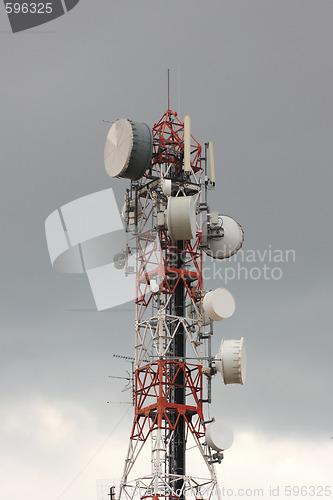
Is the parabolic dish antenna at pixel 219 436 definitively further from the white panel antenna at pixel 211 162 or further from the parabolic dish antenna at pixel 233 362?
the white panel antenna at pixel 211 162

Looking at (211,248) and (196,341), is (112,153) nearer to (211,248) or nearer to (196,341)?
(211,248)

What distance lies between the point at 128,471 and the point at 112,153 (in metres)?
23.1

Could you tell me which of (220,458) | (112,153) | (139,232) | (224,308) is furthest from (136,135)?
(220,458)

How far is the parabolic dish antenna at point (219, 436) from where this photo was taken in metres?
65.6

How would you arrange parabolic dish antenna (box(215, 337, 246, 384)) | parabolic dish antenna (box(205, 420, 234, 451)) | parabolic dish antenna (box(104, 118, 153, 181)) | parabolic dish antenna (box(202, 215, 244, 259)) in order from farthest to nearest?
parabolic dish antenna (box(202, 215, 244, 259)) → parabolic dish antenna (box(104, 118, 153, 181)) → parabolic dish antenna (box(205, 420, 234, 451)) → parabolic dish antenna (box(215, 337, 246, 384))

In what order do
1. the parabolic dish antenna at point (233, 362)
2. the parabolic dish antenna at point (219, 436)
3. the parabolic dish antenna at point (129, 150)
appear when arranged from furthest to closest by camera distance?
1. the parabolic dish antenna at point (129, 150)
2. the parabolic dish antenna at point (219, 436)
3. the parabolic dish antenna at point (233, 362)

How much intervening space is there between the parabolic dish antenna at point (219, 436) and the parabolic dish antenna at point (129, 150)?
62.5 feet

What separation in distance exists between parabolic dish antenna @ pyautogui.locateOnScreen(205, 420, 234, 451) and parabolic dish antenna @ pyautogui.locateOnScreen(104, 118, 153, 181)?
19.1 meters

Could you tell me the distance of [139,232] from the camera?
72500 mm

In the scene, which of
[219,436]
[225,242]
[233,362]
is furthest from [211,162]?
[219,436]

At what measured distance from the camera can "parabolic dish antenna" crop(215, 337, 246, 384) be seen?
6475cm

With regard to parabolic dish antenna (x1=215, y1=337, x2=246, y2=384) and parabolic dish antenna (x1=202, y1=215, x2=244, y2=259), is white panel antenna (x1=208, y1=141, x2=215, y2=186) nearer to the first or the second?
parabolic dish antenna (x1=202, y1=215, x2=244, y2=259)

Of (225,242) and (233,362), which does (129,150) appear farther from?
(233,362)

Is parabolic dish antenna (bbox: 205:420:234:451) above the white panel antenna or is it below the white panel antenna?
below
